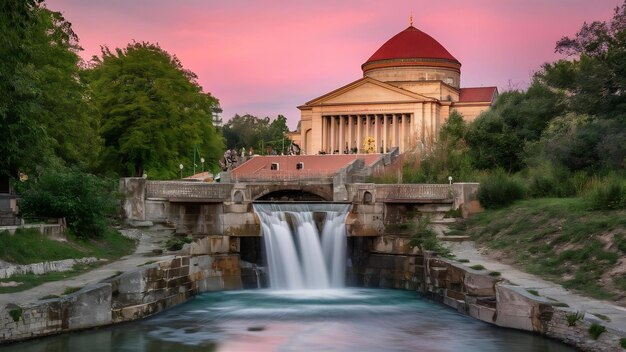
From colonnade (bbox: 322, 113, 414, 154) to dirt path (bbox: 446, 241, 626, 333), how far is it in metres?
59.5

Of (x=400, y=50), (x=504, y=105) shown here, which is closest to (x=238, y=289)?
(x=504, y=105)

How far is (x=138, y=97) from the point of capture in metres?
49.9


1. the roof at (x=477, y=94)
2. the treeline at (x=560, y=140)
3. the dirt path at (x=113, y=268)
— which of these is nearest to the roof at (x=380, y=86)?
the roof at (x=477, y=94)

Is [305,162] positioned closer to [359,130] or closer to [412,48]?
[359,130]

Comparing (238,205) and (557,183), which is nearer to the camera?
(238,205)

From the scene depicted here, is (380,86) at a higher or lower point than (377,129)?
higher

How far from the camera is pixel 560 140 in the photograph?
137ft

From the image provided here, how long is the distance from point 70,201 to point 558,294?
58.5ft

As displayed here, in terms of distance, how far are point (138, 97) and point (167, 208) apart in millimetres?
15236

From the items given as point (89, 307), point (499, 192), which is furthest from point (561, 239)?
point (89, 307)

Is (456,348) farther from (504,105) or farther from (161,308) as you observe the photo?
(504,105)

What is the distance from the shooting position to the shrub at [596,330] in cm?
1738

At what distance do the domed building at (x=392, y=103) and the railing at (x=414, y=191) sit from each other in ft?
146

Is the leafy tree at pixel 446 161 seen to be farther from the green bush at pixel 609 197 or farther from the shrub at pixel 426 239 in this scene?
the green bush at pixel 609 197
